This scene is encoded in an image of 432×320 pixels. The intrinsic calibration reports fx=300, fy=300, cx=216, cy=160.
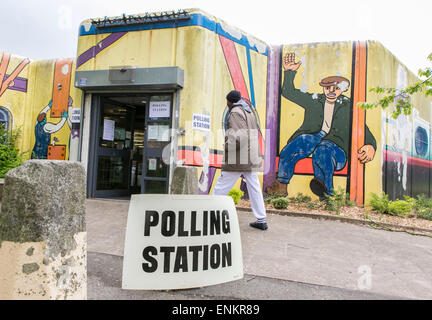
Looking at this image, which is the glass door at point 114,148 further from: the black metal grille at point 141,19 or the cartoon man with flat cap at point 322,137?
the cartoon man with flat cap at point 322,137

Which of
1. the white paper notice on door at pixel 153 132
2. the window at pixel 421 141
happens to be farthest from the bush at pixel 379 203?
the white paper notice on door at pixel 153 132

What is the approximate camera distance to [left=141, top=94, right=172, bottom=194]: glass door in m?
6.14

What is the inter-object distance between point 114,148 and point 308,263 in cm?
545

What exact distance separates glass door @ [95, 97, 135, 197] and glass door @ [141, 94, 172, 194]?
1215 millimetres

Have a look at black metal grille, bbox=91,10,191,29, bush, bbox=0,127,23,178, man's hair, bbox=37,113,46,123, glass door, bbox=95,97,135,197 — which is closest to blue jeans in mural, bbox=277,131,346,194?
black metal grille, bbox=91,10,191,29

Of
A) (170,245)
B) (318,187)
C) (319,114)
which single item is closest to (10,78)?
(319,114)

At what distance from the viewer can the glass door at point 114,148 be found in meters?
6.76

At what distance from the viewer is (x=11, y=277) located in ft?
4.18

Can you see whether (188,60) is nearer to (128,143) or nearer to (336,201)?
(128,143)

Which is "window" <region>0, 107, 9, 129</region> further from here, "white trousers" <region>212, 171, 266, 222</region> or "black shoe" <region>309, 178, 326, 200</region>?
"black shoe" <region>309, 178, 326, 200</region>

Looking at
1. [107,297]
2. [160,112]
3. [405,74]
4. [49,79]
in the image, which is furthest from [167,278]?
[405,74]

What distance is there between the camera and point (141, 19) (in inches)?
243

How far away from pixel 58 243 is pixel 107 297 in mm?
982
